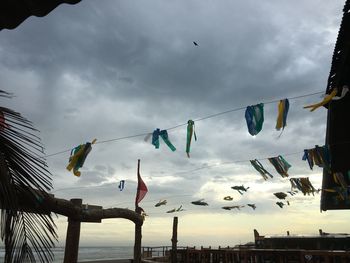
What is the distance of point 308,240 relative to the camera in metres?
25.7

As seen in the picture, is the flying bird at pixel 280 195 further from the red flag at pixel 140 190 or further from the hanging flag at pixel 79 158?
the hanging flag at pixel 79 158

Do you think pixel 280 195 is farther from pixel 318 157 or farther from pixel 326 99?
pixel 326 99

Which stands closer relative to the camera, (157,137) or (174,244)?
(157,137)

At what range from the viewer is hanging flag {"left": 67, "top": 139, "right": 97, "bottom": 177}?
10496 mm

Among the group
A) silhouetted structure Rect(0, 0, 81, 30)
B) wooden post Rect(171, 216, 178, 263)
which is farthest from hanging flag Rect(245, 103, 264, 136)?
wooden post Rect(171, 216, 178, 263)

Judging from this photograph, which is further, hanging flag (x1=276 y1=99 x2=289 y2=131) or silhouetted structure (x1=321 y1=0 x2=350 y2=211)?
hanging flag (x1=276 y1=99 x2=289 y2=131)

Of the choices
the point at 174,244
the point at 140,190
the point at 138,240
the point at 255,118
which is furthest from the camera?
the point at 174,244

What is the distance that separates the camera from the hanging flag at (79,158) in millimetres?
10496

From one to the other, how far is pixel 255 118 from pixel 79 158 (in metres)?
5.63

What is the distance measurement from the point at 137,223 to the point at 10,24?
45.9 ft

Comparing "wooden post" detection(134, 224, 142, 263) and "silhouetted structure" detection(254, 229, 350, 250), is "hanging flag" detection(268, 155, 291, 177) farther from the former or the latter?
"silhouetted structure" detection(254, 229, 350, 250)

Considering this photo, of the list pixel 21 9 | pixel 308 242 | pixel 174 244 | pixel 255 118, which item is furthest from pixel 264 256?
pixel 308 242

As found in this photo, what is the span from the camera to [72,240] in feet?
35.9

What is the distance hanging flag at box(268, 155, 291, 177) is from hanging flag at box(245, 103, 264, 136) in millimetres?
3030
